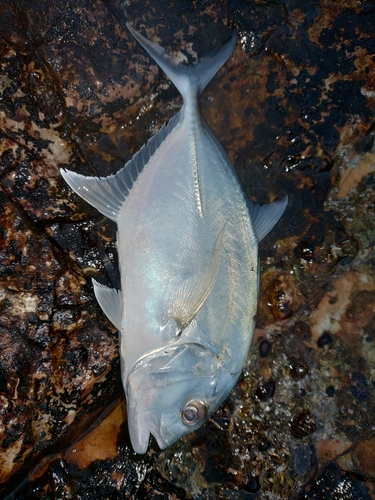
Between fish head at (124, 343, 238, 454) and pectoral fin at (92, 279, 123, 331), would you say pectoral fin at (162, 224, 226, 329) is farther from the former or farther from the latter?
pectoral fin at (92, 279, 123, 331)

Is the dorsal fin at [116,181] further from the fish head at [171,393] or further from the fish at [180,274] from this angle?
the fish head at [171,393]

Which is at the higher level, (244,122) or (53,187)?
(53,187)

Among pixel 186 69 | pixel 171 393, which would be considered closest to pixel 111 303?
pixel 171 393

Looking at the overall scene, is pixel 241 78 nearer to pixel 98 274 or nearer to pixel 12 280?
pixel 98 274

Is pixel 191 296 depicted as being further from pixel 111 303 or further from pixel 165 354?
pixel 111 303

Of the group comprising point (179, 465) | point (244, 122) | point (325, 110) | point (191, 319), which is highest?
point (244, 122)

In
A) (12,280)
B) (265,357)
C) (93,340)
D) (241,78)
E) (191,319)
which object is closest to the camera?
(191,319)

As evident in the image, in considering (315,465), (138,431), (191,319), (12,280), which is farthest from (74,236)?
(315,465)
